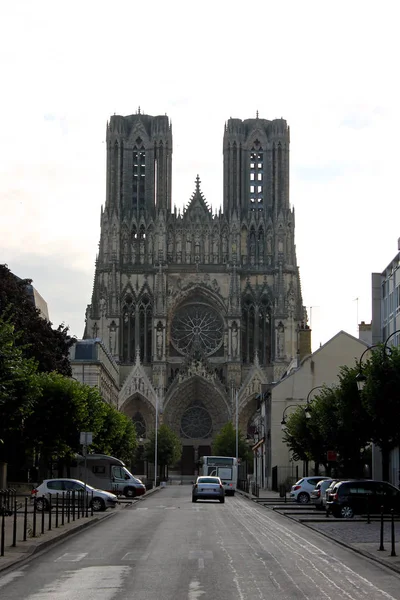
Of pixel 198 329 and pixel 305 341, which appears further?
pixel 198 329

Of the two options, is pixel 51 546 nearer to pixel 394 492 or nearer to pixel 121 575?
pixel 121 575

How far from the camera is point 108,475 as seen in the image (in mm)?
57688

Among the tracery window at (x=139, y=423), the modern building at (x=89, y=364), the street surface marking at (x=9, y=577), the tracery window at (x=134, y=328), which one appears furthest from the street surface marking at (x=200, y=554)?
the tracery window at (x=134, y=328)

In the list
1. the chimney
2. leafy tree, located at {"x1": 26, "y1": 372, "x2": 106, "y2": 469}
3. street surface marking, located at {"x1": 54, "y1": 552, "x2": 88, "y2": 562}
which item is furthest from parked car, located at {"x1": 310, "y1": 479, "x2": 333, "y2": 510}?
the chimney

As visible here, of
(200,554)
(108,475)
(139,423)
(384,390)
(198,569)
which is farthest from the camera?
(139,423)

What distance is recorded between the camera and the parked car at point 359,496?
36.7 metres

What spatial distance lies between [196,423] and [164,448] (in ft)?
34.7

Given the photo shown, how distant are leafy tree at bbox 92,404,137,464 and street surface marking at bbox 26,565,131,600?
41.9 metres

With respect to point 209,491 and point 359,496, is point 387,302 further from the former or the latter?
point 359,496

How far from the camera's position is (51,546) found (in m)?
24.1

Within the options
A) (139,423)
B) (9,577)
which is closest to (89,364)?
(139,423)

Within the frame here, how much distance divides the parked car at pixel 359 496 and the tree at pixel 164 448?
2893 inches

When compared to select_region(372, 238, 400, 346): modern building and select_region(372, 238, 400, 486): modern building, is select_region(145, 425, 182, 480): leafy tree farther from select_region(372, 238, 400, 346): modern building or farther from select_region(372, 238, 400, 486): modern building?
select_region(372, 238, 400, 346): modern building

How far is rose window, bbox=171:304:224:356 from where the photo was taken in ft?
400
